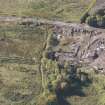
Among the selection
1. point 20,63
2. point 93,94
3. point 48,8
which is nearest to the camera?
point 93,94

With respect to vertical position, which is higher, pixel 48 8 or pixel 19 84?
pixel 48 8

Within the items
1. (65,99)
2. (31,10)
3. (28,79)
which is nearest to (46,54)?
(28,79)

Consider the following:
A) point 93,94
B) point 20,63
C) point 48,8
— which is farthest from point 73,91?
point 48,8

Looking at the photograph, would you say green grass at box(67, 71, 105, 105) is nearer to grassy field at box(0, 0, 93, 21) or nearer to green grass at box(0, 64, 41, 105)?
green grass at box(0, 64, 41, 105)

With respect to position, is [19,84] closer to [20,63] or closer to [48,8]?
[20,63]

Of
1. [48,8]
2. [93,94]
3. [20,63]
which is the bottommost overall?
[93,94]

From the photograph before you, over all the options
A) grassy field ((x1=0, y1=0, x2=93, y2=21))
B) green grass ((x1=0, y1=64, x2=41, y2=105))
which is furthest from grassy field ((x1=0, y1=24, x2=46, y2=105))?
grassy field ((x1=0, y1=0, x2=93, y2=21))

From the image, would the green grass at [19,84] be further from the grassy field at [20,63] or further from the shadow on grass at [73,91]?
the shadow on grass at [73,91]

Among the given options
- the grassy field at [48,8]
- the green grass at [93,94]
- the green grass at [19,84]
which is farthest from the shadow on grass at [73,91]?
the grassy field at [48,8]

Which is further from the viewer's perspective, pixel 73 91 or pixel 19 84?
pixel 19 84

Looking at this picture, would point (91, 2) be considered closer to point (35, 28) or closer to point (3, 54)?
point (35, 28)
